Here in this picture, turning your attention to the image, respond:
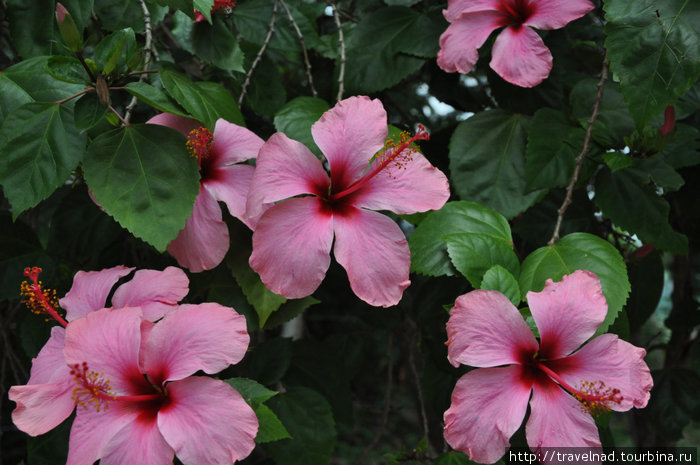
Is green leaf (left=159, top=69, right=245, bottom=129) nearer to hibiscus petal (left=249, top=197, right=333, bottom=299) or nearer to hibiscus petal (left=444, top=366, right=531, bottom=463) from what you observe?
hibiscus petal (left=249, top=197, right=333, bottom=299)

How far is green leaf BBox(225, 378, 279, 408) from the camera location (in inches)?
34.0

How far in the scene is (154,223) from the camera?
885mm

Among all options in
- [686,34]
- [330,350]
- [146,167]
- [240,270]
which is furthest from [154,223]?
[686,34]

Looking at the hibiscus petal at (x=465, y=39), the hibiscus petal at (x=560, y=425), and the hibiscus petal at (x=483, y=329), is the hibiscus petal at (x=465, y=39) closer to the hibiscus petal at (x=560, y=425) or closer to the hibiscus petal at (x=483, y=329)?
the hibiscus petal at (x=483, y=329)

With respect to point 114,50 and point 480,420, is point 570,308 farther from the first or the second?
point 114,50

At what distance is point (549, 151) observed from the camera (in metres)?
1.20

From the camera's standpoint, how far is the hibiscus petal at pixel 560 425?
85 cm

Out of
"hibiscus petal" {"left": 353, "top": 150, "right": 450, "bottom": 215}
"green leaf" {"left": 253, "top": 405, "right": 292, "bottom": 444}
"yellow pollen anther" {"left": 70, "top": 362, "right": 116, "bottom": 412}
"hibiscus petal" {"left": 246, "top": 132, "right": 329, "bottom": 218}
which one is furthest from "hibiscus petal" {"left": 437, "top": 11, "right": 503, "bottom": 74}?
"yellow pollen anther" {"left": 70, "top": 362, "right": 116, "bottom": 412}

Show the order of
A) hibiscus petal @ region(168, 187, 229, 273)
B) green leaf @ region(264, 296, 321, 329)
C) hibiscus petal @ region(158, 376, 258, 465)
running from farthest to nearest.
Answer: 1. green leaf @ region(264, 296, 321, 329)
2. hibiscus petal @ region(168, 187, 229, 273)
3. hibiscus petal @ region(158, 376, 258, 465)

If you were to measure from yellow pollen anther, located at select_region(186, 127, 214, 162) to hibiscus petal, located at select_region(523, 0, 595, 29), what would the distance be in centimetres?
63

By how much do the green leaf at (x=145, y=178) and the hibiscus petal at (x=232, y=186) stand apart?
67 mm

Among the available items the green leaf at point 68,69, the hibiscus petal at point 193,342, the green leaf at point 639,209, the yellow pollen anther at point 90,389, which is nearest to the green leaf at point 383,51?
the green leaf at point 639,209

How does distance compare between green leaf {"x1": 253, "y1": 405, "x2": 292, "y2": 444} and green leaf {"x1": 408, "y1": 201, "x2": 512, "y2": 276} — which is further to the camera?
green leaf {"x1": 408, "y1": 201, "x2": 512, "y2": 276}

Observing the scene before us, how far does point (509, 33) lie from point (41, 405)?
100cm
